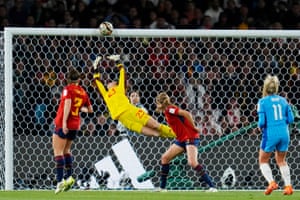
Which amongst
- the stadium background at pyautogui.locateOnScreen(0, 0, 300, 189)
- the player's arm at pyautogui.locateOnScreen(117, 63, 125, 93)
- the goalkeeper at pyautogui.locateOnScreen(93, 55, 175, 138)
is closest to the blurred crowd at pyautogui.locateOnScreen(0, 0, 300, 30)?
the stadium background at pyautogui.locateOnScreen(0, 0, 300, 189)

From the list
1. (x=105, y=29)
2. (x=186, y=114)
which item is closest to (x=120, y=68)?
(x=105, y=29)

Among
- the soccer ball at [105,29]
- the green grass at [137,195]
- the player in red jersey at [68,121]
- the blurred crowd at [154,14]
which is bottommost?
the green grass at [137,195]

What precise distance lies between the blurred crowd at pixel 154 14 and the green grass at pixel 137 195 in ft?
17.8

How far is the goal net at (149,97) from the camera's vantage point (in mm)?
17359

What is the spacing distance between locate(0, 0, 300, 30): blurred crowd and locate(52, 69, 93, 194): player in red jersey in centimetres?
473

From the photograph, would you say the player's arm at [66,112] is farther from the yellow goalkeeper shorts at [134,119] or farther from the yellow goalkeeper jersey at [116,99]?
the yellow goalkeeper shorts at [134,119]

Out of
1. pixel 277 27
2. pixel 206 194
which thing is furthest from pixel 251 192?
pixel 277 27

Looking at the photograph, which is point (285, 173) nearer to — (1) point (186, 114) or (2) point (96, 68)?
(1) point (186, 114)

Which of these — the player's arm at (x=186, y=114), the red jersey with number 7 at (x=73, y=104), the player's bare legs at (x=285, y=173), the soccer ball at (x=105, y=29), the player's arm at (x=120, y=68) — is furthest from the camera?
the soccer ball at (x=105, y=29)

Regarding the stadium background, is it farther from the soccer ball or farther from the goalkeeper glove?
the soccer ball

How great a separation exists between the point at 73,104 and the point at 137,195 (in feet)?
5.40

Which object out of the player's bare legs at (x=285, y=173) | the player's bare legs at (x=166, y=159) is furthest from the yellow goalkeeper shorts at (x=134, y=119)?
the player's bare legs at (x=285, y=173)

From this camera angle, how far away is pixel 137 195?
1489 centimetres

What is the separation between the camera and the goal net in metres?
17.4
